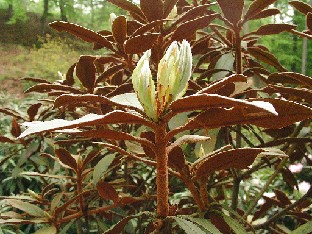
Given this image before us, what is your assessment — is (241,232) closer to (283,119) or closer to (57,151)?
(283,119)

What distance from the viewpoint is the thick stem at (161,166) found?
1.99 feet

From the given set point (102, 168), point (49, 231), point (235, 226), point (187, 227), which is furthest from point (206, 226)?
point (49, 231)

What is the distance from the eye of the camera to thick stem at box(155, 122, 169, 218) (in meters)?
0.61

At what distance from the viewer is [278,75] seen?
887 millimetres

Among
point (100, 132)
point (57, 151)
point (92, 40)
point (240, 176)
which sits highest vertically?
point (92, 40)

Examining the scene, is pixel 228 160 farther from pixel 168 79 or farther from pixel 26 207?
pixel 26 207

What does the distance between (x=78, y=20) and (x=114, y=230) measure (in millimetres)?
20175

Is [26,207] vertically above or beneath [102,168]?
beneath

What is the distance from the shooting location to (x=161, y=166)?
0.63 metres

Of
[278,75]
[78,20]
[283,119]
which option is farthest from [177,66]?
[78,20]

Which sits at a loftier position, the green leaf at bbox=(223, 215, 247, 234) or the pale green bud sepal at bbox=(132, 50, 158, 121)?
the pale green bud sepal at bbox=(132, 50, 158, 121)

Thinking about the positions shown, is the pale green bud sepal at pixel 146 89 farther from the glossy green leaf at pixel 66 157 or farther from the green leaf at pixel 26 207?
the green leaf at pixel 26 207

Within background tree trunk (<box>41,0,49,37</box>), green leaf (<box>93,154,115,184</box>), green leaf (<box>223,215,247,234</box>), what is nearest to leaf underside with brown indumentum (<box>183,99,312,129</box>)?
green leaf (<box>223,215,247,234</box>)

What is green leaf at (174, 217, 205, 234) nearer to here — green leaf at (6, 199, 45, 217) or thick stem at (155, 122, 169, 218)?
thick stem at (155, 122, 169, 218)
